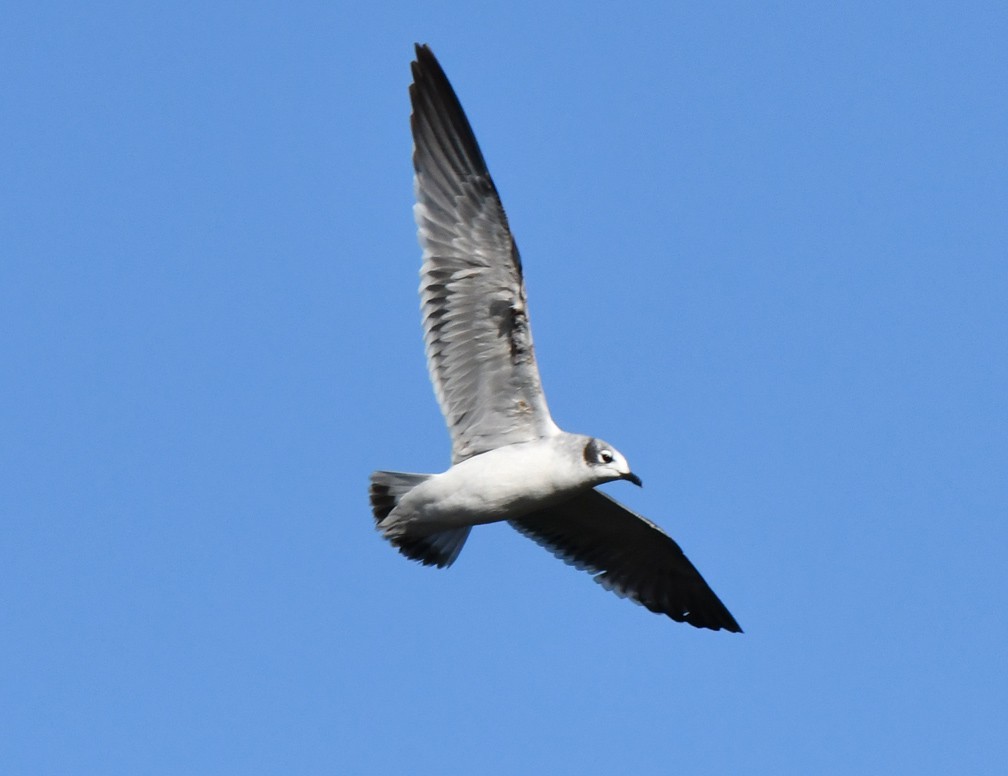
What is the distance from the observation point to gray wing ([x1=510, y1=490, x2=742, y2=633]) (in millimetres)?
15312

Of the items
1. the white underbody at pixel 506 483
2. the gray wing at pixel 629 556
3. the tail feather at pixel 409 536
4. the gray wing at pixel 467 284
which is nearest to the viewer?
the gray wing at pixel 467 284

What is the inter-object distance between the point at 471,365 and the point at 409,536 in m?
1.54

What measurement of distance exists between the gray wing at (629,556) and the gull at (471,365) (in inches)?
64.0

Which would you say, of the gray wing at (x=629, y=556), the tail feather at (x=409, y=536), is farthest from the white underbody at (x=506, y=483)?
the gray wing at (x=629, y=556)

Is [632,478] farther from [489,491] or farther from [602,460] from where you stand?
[489,491]

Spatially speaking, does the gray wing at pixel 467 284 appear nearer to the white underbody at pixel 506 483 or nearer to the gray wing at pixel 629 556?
the white underbody at pixel 506 483

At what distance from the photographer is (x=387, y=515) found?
14.0 metres

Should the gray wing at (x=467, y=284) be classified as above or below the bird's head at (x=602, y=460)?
above

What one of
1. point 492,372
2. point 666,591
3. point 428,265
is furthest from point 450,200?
point 666,591

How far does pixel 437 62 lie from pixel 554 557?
15.2 feet

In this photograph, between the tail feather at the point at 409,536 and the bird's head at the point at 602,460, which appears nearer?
the bird's head at the point at 602,460

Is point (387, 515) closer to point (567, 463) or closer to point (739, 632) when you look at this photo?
point (567, 463)

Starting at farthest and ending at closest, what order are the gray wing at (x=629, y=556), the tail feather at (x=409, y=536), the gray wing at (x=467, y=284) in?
the gray wing at (x=629, y=556)
the tail feather at (x=409, y=536)
the gray wing at (x=467, y=284)

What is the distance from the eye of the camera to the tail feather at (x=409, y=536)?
45.7 ft
